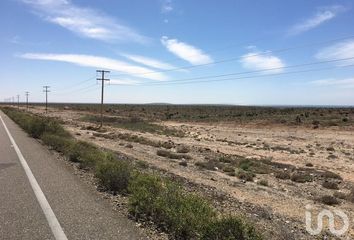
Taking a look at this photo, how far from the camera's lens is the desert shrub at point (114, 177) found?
428 inches

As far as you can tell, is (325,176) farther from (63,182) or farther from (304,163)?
(63,182)

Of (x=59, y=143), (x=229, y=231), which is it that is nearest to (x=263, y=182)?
(x=229, y=231)

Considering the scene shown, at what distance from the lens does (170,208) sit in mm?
7906

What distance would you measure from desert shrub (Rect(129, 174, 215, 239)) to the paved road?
505 mm

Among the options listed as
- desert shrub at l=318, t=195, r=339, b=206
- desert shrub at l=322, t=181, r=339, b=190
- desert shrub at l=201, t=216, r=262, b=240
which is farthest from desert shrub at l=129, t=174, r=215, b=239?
desert shrub at l=322, t=181, r=339, b=190

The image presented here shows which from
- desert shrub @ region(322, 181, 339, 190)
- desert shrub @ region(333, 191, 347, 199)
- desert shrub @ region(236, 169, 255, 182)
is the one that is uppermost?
desert shrub @ region(333, 191, 347, 199)

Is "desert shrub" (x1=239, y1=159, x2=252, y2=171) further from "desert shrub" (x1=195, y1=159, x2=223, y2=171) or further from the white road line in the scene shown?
the white road line

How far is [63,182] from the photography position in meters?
11.8

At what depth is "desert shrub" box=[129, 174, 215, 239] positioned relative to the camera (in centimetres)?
708

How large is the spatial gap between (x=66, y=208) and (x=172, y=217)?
238cm

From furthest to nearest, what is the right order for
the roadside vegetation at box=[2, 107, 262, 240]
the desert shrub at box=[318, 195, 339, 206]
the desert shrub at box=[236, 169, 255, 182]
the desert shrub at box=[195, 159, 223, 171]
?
1. the desert shrub at box=[195, 159, 223, 171]
2. the desert shrub at box=[236, 169, 255, 182]
3. the desert shrub at box=[318, 195, 339, 206]
4. the roadside vegetation at box=[2, 107, 262, 240]

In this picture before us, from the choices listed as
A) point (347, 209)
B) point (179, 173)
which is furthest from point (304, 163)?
point (347, 209)

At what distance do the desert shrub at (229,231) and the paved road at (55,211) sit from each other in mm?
1107

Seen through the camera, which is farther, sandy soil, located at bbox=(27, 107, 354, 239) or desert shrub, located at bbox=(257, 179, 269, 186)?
desert shrub, located at bbox=(257, 179, 269, 186)
